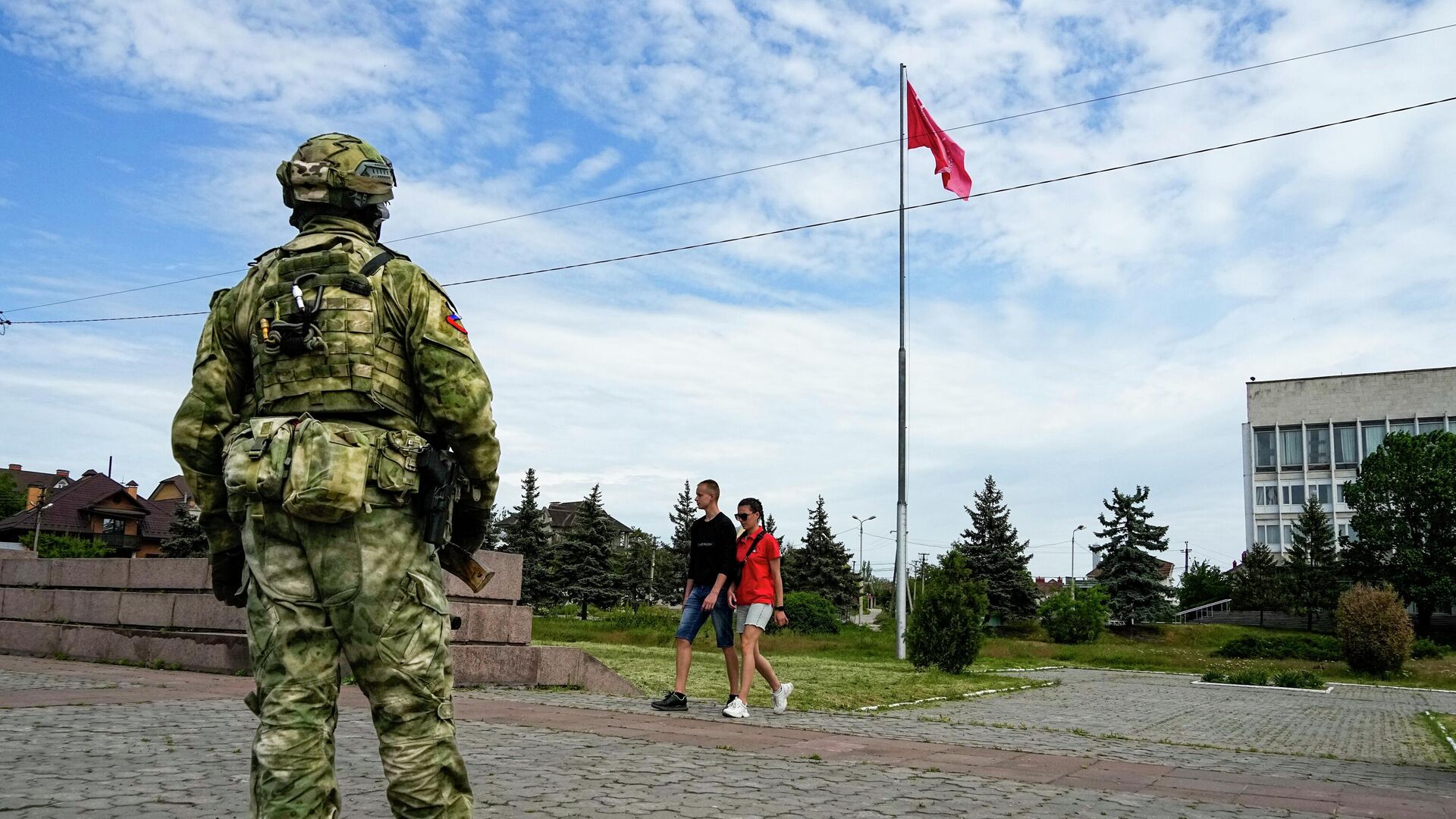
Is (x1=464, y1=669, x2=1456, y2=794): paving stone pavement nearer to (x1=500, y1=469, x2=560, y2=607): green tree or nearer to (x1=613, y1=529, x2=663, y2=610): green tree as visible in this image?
(x1=500, y1=469, x2=560, y2=607): green tree

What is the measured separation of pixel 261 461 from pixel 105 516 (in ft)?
285

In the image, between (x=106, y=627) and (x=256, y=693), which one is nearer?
(x=256, y=693)

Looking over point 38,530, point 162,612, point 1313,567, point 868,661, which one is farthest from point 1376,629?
point 38,530

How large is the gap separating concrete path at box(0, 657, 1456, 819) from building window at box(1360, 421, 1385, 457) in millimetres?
73210

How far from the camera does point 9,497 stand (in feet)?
332

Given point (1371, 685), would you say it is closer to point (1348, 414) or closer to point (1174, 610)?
point (1174, 610)

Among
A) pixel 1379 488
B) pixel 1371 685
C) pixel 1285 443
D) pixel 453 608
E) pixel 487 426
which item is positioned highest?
pixel 1285 443

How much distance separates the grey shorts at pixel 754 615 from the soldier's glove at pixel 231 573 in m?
5.85

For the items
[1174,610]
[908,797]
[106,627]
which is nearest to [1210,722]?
[908,797]

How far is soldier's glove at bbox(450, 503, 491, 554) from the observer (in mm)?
3396

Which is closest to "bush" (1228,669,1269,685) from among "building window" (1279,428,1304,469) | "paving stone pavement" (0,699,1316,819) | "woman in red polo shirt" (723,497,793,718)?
"woman in red polo shirt" (723,497,793,718)

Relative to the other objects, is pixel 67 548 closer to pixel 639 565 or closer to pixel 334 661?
pixel 639 565

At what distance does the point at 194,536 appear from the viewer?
153 ft

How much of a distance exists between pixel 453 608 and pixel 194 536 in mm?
41655
